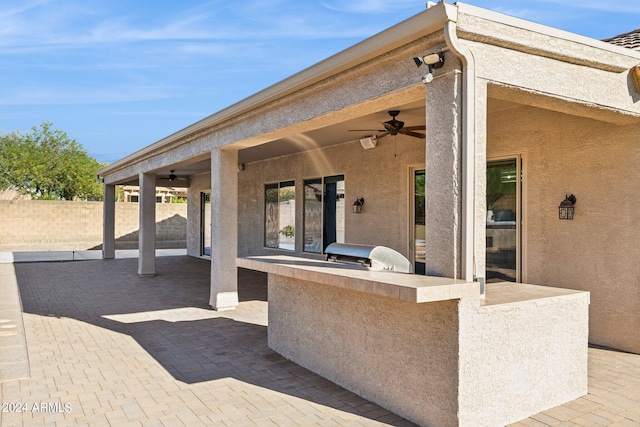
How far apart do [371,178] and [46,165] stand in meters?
31.8

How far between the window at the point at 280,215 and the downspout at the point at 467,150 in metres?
8.31

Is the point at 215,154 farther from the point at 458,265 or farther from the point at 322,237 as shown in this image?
the point at 458,265

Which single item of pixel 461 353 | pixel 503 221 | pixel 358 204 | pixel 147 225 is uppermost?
pixel 358 204

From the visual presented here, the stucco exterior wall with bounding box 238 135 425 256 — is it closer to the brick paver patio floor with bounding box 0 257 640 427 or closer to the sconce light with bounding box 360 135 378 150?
the sconce light with bounding box 360 135 378 150

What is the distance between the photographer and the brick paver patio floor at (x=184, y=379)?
3.65 metres

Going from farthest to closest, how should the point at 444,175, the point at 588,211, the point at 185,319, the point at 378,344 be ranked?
the point at 185,319 → the point at 588,211 → the point at 378,344 → the point at 444,175

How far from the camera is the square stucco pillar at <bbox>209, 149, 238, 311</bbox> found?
25.8 ft

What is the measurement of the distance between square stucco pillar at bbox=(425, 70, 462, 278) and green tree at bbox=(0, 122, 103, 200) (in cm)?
3469

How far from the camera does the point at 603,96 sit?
4453 mm

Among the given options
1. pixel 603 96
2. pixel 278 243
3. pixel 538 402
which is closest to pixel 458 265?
pixel 538 402

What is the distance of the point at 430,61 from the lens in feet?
11.5

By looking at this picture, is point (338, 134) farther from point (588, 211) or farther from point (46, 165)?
point (46, 165)

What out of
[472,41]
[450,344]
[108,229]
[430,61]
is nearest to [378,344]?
[450,344]

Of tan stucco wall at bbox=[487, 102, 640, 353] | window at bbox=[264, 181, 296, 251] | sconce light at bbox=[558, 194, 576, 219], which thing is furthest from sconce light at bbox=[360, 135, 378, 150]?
window at bbox=[264, 181, 296, 251]
